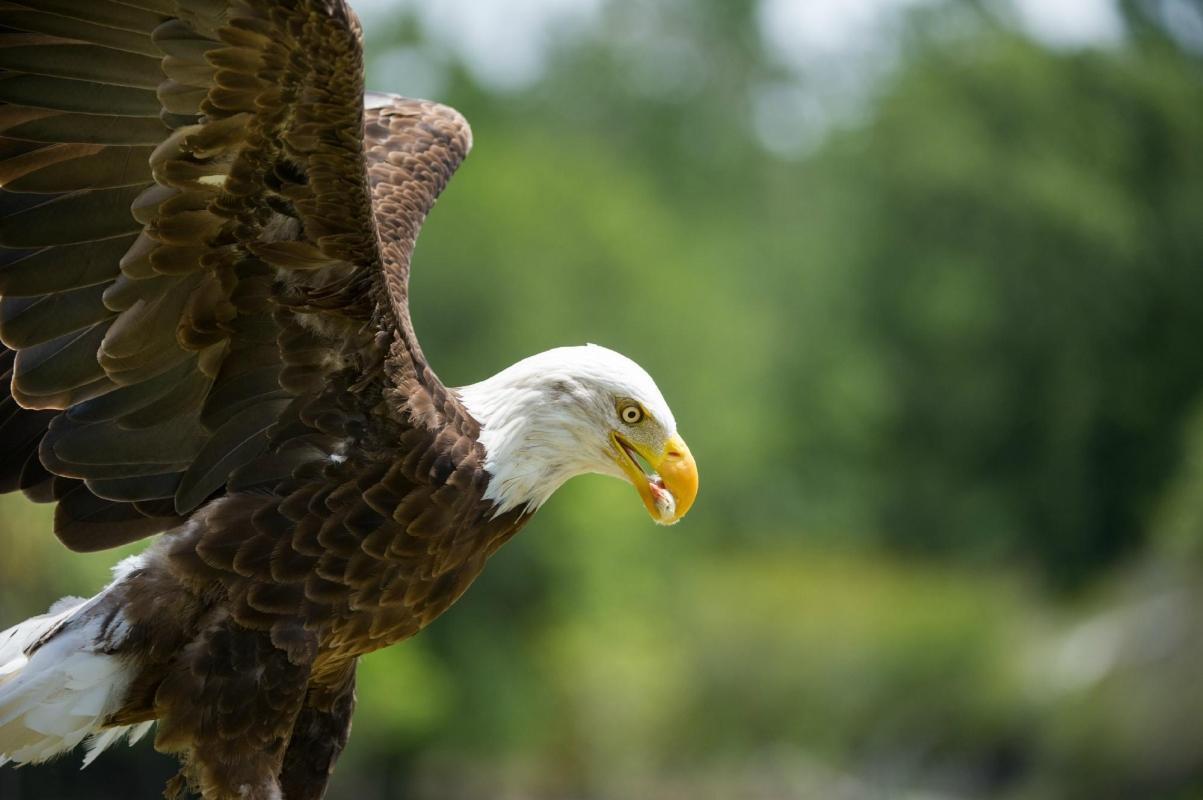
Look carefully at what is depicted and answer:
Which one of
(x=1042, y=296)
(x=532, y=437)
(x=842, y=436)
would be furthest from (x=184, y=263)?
(x=842, y=436)

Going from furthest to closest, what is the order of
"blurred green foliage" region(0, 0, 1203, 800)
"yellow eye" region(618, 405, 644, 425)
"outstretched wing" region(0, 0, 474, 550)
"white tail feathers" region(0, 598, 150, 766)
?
"blurred green foliage" region(0, 0, 1203, 800) → "yellow eye" region(618, 405, 644, 425) → "white tail feathers" region(0, 598, 150, 766) → "outstretched wing" region(0, 0, 474, 550)

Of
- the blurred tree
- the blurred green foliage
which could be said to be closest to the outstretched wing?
the blurred green foliage

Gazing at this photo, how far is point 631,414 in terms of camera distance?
462 cm

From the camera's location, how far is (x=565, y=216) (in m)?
27.2

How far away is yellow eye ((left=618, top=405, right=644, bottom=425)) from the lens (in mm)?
4613

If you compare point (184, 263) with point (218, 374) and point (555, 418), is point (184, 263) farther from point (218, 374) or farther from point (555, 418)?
point (555, 418)

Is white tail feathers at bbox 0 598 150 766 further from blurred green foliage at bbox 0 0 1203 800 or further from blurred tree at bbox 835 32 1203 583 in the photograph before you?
blurred tree at bbox 835 32 1203 583

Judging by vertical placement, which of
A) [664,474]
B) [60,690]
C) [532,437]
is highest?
[664,474]

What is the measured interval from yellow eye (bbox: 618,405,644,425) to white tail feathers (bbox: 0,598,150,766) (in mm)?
1455

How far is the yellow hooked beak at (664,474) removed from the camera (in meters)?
4.62

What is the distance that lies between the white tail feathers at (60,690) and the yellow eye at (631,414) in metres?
1.45

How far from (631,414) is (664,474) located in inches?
7.5

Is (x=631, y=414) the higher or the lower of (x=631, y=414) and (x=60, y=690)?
the higher

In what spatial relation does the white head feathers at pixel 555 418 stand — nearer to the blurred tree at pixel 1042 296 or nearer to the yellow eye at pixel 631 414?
the yellow eye at pixel 631 414
